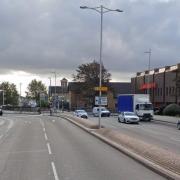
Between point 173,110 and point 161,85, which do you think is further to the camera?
point 161,85

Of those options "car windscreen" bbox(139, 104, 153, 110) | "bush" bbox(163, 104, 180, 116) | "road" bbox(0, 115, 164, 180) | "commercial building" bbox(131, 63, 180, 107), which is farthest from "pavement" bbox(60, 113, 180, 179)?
"commercial building" bbox(131, 63, 180, 107)

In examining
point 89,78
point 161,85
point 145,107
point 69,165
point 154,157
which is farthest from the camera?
point 89,78

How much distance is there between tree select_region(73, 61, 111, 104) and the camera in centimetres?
14338

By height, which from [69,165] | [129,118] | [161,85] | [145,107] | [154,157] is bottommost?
[69,165]

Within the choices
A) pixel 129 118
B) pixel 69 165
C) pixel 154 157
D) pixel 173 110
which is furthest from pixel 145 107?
pixel 69 165

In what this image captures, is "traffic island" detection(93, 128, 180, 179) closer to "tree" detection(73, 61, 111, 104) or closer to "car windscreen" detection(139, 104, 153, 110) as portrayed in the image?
"car windscreen" detection(139, 104, 153, 110)

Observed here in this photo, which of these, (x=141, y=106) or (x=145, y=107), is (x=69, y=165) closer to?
(x=145, y=107)

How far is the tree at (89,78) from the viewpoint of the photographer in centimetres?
14338

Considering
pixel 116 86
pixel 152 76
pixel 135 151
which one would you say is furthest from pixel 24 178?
pixel 116 86

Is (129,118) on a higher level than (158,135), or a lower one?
higher

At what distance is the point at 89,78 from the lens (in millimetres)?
145250

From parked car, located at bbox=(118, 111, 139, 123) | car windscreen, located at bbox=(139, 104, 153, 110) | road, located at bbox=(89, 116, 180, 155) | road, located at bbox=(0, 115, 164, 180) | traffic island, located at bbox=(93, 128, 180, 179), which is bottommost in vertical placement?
road, located at bbox=(89, 116, 180, 155)

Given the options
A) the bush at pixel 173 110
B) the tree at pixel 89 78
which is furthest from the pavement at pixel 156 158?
the tree at pixel 89 78

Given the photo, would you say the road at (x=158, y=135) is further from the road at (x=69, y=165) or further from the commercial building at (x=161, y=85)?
the commercial building at (x=161, y=85)
